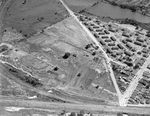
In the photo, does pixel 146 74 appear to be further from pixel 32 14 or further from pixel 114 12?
pixel 32 14

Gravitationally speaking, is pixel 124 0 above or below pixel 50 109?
above

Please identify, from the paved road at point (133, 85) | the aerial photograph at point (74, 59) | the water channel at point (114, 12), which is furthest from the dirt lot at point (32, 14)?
the paved road at point (133, 85)

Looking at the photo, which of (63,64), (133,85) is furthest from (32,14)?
(133,85)

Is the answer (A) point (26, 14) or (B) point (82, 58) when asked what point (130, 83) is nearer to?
(B) point (82, 58)

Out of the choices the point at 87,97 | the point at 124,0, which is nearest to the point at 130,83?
the point at 87,97

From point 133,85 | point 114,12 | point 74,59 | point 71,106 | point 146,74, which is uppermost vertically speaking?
point 114,12

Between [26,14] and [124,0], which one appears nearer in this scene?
[26,14]

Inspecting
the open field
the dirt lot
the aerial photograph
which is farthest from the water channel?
the open field
